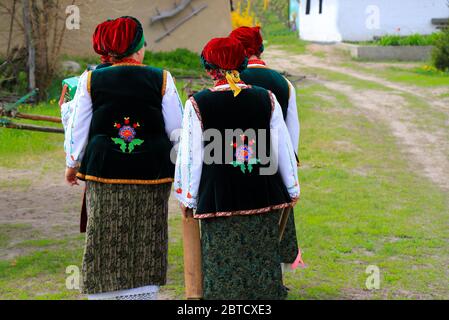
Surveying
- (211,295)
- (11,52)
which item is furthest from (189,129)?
(11,52)

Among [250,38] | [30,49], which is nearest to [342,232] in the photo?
[250,38]

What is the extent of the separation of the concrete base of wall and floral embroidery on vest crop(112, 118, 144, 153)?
20182 mm

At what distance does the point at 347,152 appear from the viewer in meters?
11.0

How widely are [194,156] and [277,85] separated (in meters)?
1.16

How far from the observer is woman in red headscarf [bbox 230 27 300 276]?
5.09 m

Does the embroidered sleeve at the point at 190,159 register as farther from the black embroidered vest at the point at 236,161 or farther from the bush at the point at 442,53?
the bush at the point at 442,53

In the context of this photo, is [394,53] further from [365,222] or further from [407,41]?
[365,222]

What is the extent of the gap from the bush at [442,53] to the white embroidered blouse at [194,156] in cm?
1666

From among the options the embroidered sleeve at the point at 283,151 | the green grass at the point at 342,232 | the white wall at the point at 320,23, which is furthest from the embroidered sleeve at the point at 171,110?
the white wall at the point at 320,23

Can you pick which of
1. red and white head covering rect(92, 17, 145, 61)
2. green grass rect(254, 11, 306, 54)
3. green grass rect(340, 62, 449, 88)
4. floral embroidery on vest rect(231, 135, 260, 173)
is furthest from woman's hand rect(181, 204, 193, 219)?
green grass rect(254, 11, 306, 54)

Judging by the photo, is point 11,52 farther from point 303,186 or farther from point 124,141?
point 124,141

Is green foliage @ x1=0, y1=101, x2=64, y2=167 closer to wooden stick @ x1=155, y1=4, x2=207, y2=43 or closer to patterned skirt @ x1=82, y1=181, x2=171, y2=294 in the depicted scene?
patterned skirt @ x1=82, y1=181, x2=171, y2=294

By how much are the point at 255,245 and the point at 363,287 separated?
1620mm

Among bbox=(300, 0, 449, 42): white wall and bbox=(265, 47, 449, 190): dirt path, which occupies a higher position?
bbox=(300, 0, 449, 42): white wall
